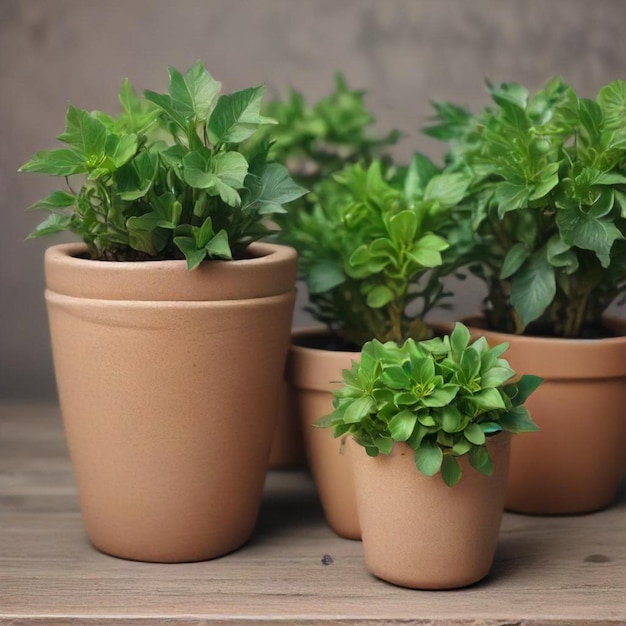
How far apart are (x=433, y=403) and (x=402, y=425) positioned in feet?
0.11

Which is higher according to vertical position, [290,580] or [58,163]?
[58,163]

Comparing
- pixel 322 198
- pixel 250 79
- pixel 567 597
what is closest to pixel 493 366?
pixel 567 597

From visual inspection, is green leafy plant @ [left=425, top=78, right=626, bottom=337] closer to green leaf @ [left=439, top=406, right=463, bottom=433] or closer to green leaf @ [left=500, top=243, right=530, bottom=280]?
green leaf @ [left=500, top=243, right=530, bottom=280]

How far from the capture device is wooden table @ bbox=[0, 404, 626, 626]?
0.92 metres

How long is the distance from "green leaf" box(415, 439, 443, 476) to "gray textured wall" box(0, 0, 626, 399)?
90cm

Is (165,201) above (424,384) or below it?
above

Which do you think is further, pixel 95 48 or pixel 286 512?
pixel 95 48

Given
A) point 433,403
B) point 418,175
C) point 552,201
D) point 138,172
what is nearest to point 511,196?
point 552,201

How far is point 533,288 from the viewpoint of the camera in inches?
44.1

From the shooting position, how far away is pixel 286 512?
122cm

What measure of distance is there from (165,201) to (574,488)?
0.55 m

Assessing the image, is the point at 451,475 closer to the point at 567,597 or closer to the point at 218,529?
the point at 567,597

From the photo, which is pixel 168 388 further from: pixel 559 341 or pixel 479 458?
pixel 559 341

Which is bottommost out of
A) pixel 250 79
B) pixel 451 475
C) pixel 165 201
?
pixel 451 475
